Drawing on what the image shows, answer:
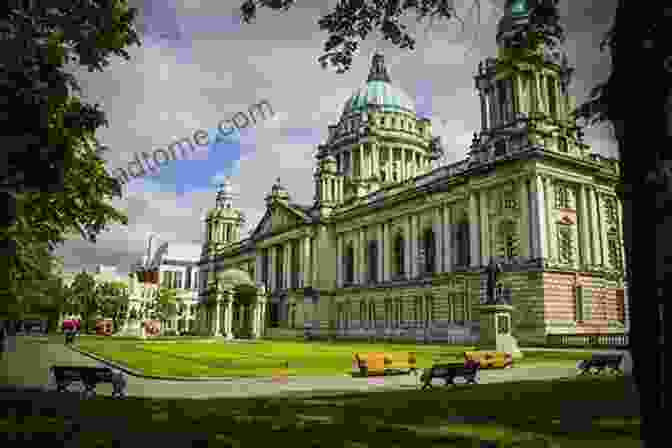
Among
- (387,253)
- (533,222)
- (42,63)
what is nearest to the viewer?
(42,63)

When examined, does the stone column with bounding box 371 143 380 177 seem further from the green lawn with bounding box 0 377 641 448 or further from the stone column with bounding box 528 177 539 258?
the green lawn with bounding box 0 377 641 448

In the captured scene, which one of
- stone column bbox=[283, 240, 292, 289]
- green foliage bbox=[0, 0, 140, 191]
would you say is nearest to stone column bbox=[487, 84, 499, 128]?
stone column bbox=[283, 240, 292, 289]

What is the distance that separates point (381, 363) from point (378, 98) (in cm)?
7703

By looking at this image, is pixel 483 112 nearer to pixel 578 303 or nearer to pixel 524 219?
pixel 524 219

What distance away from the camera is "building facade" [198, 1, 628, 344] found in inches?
1660

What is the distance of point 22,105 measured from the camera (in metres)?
9.86

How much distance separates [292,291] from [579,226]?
3955 centimetres

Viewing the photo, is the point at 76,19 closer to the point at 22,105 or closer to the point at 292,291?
the point at 22,105

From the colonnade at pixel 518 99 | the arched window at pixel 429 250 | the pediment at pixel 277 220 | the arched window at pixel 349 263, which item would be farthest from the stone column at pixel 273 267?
the colonnade at pixel 518 99

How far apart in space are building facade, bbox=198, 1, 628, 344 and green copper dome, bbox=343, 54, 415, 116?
511cm

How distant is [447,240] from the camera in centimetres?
5191

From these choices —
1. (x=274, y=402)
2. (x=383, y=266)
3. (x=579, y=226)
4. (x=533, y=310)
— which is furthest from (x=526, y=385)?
(x=383, y=266)

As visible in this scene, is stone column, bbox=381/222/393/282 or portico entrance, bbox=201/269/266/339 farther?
portico entrance, bbox=201/269/266/339

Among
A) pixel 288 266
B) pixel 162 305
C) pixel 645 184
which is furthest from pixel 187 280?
pixel 645 184
